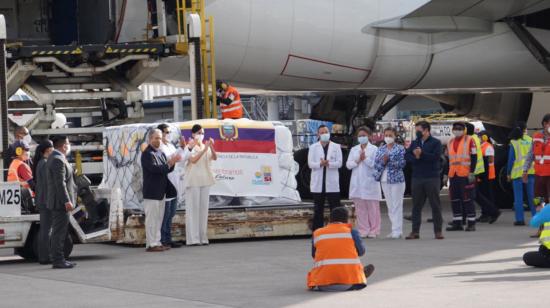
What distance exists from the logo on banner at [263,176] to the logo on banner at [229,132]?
63cm

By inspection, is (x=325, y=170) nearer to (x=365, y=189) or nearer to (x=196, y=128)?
(x=365, y=189)

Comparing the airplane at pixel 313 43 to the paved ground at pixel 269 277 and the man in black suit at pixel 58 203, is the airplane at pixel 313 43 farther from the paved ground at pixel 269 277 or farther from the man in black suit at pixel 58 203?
the man in black suit at pixel 58 203

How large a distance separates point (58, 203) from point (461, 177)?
683 centimetres

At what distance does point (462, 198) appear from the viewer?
1778 centimetres

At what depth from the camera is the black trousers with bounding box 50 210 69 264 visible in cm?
1366

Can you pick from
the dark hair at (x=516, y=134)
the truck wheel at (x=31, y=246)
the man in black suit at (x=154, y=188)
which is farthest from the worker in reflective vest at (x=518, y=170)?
the truck wheel at (x=31, y=246)

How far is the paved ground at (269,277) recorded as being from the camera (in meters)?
10.3

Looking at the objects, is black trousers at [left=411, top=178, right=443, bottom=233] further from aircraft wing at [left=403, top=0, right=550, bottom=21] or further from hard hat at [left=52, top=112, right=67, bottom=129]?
hard hat at [left=52, top=112, right=67, bottom=129]

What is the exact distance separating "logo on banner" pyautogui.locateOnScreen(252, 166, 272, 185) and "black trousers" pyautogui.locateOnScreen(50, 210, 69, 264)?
3982 millimetres

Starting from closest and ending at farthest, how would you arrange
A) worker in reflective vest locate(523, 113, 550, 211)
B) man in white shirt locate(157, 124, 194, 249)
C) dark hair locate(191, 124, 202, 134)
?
1. man in white shirt locate(157, 124, 194, 249)
2. dark hair locate(191, 124, 202, 134)
3. worker in reflective vest locate(523, 113, 550, 211)

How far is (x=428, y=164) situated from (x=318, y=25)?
16.6ft

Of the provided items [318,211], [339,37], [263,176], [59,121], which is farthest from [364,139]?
[59,121]

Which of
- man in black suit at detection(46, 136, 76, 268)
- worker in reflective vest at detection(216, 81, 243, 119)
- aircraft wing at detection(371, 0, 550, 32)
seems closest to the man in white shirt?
man in black suit at detection(46, 136, 76, 268)

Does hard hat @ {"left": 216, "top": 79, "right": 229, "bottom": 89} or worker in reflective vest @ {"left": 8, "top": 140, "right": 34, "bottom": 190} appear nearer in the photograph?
worker in reflective vest @ {"left": 8, "top": 140, "right": 34, "bottom": 190}
